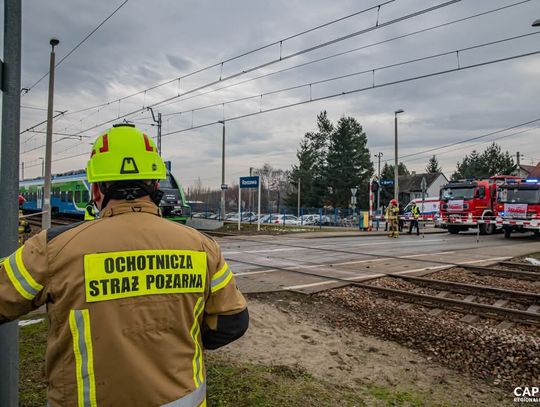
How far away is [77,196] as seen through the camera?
27.2 m

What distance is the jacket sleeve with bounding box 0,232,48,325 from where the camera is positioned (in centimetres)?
154

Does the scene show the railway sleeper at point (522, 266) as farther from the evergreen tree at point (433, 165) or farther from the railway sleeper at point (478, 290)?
the evergreen tree at point (433, 165)

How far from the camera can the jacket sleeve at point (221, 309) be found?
1.84 meters

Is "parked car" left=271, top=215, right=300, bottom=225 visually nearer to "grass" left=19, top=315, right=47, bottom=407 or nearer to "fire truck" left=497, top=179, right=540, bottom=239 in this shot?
"fire truck" left=497, top=179, right=540, bottom=239

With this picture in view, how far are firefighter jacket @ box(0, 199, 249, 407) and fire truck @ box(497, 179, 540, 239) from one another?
76.8ft

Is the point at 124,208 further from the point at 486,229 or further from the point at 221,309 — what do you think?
the point at 486,229

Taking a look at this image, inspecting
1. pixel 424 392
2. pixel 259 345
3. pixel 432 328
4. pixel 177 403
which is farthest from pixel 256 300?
pixel 177 403

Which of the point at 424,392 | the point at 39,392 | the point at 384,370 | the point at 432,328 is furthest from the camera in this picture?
the point at 432,328

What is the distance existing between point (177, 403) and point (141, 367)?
0.68ft

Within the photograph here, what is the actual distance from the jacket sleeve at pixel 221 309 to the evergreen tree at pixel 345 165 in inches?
2219

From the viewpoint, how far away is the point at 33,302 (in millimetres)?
1588

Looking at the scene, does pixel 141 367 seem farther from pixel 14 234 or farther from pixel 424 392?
pixel 424 392

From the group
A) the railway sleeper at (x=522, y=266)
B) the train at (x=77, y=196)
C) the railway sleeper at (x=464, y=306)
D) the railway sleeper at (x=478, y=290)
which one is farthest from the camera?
the train at (x=77, y=196)

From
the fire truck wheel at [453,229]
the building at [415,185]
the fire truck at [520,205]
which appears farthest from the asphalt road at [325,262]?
the building at [415,185]
